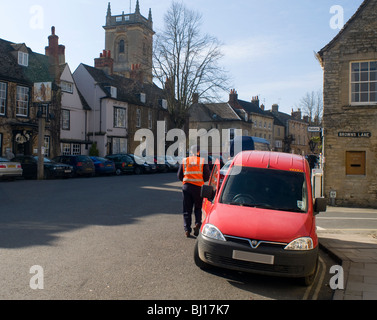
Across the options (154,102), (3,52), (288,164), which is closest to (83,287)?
(288,164)

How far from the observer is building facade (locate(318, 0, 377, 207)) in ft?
54.6

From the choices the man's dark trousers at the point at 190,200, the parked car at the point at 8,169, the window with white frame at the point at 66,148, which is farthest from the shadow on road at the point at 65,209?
the window with white frame at the point at 66,148

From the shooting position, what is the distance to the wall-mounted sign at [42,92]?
27.9m

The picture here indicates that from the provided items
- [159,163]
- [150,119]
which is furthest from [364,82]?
[150,119]

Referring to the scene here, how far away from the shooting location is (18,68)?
30.0 meters

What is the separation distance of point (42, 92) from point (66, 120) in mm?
7334

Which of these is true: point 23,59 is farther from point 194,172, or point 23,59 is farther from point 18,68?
point 194,172

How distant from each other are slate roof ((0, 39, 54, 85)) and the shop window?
2348cm

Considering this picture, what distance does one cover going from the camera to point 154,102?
45000mm

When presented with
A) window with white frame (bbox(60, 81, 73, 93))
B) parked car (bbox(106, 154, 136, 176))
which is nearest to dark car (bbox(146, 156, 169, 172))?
parked car (bbox(106, 154, 136, 176))

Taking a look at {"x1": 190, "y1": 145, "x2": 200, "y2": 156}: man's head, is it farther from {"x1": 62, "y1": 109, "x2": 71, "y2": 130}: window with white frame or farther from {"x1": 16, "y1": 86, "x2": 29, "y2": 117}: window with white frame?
{"x1": 62, "y1": 109, "x2": 71, "y2": 130}: window with white frame
